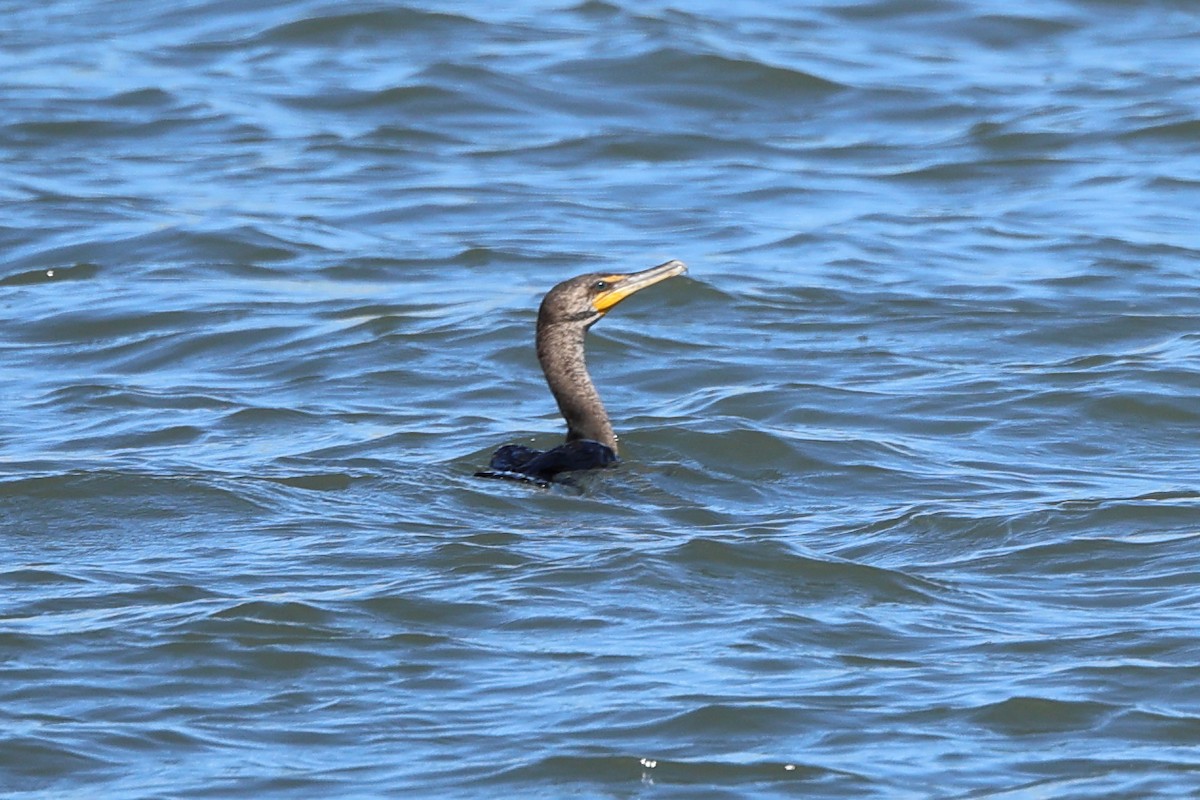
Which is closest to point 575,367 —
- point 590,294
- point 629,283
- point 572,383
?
point 572,383

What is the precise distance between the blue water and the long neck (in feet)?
1.20

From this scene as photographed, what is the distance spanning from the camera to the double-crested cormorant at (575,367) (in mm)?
8555

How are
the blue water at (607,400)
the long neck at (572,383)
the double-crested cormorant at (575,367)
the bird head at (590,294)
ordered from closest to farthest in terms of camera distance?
the blue water at (607,400) → the double-crested cormorant at (575,367) → the long neck at (572,383) → the bird head at (590,294)

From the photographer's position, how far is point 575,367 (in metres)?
9.06

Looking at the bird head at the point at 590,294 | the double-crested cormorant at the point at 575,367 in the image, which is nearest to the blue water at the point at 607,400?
the double-crested cormorant at the point at 575,367

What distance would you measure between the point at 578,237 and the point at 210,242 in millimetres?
2225

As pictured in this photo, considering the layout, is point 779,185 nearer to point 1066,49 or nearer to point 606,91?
point 606,91

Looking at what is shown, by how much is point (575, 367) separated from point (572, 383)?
0.27 feet

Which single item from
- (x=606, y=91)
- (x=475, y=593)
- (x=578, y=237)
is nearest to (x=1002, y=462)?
(x=475, y=593)

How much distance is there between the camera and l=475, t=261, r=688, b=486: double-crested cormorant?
8.55 metres

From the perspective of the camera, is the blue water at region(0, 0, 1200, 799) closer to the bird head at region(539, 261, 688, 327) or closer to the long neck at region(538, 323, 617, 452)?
the long neck at region(538, 323, 617, 452)

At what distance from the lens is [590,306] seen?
364 inches

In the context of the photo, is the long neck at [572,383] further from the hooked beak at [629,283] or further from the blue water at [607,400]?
the blue water at [607,400]

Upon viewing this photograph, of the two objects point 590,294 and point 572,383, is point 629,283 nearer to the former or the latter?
point 590,294
